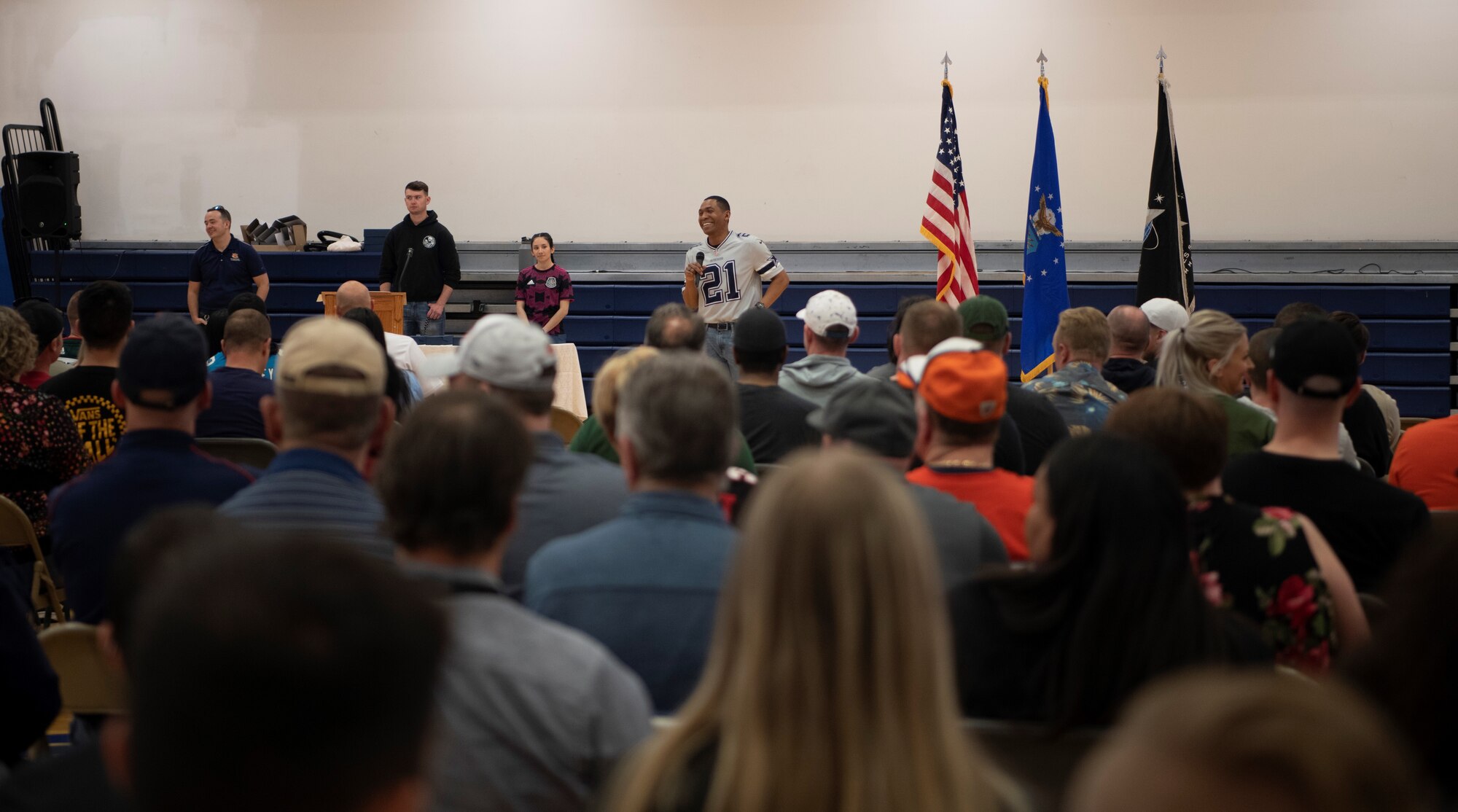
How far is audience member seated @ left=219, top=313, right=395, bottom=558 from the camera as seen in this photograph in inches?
88.5

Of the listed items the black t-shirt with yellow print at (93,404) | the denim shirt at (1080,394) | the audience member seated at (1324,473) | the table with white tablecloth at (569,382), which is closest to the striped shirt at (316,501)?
the audience member seated at (1324,473)

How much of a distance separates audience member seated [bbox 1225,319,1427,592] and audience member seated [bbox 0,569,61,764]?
2533 millimetres

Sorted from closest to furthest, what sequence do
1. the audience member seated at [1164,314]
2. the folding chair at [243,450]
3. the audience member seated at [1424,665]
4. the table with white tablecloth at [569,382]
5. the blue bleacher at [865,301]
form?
the audience member seated at [1424,665], the folding chair at [243,450], the audience member seated at [1164,314], the table with white tablecloth at [569,382], the blue bleacher at [865,301]

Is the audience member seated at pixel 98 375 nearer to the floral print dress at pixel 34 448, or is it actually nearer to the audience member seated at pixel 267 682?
the floral print dress at pixel 34 448

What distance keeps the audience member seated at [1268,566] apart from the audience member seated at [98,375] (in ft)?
12.1

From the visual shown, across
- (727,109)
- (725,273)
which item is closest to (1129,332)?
(725,273)

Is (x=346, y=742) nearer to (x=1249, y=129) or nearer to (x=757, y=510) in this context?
(x=757, y=510)

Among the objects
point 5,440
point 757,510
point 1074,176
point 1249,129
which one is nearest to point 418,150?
point 1074,176

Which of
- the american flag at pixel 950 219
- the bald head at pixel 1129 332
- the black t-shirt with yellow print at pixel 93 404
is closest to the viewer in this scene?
the black t-shirt with yellow print at pixel 93 404

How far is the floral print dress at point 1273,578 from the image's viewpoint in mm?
2309

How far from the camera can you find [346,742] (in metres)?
0.79

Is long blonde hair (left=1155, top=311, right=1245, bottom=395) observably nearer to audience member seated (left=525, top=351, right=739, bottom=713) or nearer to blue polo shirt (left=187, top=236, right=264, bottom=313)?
audience member seated (left=525, top=351, right=739, bottom=713)

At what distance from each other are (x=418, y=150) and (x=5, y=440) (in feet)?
30.5

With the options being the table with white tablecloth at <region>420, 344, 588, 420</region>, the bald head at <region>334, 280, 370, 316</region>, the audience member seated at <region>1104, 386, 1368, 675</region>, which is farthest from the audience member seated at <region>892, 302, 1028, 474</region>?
the table with white tablecloth at <region>420, 344, 588, 420</region>
